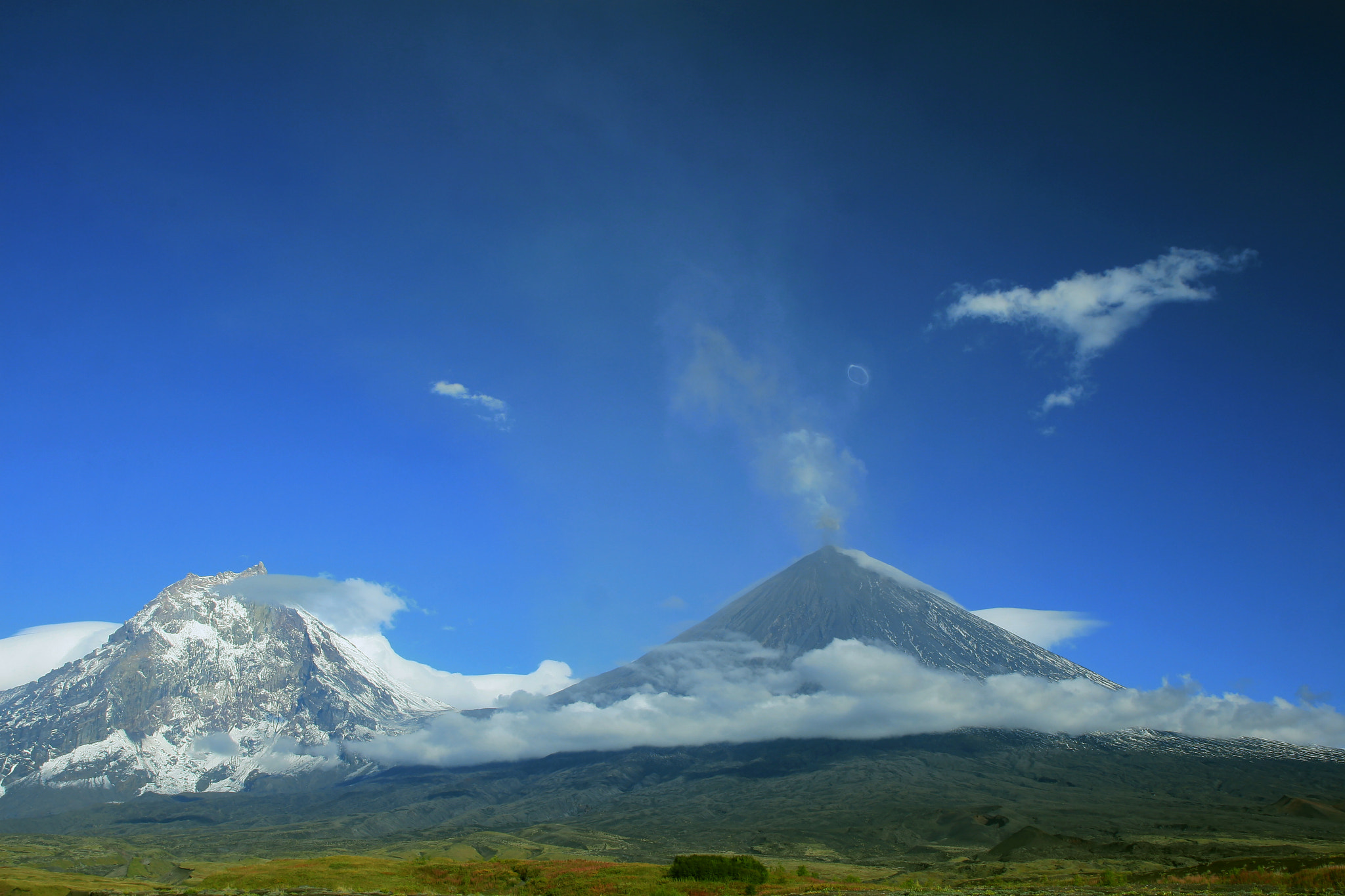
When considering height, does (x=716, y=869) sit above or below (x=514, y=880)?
above

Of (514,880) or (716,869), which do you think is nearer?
(716,869)

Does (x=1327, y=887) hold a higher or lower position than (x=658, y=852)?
higher

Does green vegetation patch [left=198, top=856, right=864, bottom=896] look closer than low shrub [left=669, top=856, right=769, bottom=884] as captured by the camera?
Yes

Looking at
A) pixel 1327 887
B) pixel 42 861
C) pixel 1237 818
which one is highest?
pixel 1327 887

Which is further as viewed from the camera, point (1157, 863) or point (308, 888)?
point (1157, 863)

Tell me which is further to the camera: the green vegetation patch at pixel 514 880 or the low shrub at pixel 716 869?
the low shrub at pixel 716 869

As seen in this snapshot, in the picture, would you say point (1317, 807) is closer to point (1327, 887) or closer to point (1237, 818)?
point (1237, 818)

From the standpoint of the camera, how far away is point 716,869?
7250cm

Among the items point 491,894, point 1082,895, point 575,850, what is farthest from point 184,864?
point 1082,895

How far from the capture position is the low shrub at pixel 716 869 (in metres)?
71.4

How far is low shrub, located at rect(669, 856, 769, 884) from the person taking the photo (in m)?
71.4

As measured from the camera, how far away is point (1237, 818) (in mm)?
197250

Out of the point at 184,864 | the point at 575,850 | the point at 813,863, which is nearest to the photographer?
the point at 813,863

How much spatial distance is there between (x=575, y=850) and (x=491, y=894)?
13880 cm
